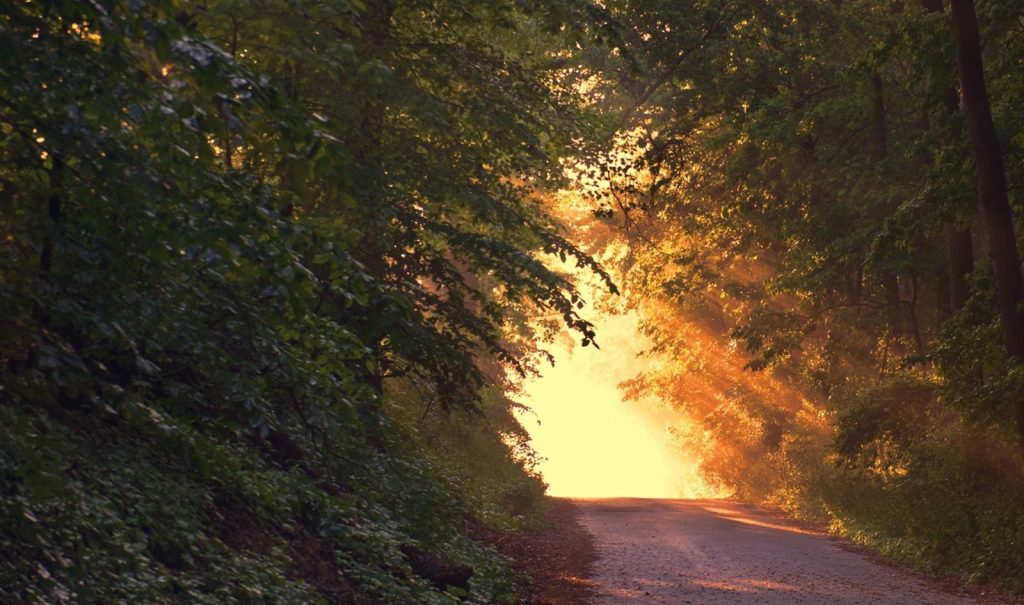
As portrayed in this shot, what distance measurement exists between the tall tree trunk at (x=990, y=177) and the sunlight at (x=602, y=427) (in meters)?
61.8

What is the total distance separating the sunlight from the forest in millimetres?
53613

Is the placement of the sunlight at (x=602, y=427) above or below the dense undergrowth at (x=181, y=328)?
above

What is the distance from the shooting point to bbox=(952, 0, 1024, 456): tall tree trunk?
13.9 metres

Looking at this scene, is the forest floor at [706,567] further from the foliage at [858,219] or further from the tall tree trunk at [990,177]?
the tall tree trunk at [990,177]

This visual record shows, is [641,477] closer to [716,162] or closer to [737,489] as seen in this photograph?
[737,489]

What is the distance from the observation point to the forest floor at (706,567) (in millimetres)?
13156

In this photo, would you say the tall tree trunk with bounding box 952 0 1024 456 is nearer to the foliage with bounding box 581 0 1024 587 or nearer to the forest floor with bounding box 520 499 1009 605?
the foliage with bounding box 581 0 1024 587

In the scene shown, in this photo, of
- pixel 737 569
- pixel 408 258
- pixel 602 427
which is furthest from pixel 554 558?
pixel 602 427

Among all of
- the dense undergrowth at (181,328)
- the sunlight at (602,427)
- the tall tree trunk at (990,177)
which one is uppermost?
the sunlight at (602,427)

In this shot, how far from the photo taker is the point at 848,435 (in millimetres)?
19234

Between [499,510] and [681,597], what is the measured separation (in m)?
8.54

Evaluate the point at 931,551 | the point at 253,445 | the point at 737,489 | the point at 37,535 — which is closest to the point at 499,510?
the point at 931,551

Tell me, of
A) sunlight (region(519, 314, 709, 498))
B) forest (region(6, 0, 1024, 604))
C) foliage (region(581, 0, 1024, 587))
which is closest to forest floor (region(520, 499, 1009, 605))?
forest (region(6, 0, 1024, 604))

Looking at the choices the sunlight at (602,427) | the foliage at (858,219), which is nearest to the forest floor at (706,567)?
the foliage at (858,219)
